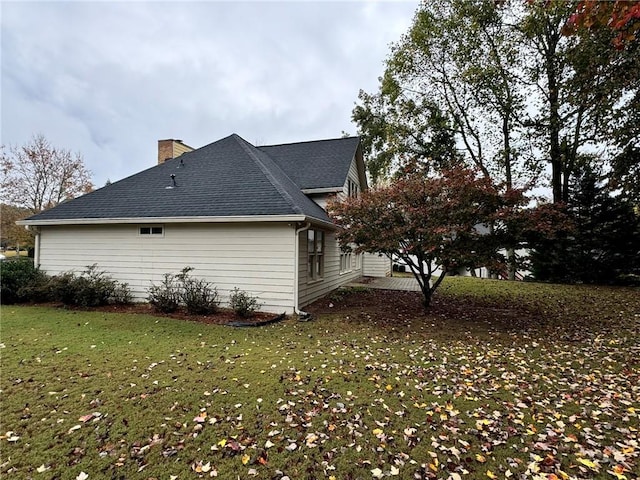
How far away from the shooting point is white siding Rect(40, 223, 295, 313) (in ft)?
28.2

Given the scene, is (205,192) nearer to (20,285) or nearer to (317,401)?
(20,285)

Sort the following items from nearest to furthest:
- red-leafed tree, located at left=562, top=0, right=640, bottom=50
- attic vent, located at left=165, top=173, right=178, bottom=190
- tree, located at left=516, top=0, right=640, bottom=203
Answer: red-leafed tree, located at left=562, top=0, right=640, bottom=50
tree, located at left=516, top=0, right=640, bottom=203
attic vent, located at left=165, top=173, right=178, bottom=190

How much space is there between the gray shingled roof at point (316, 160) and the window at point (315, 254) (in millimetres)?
2652

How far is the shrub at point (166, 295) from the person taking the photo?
853 cm

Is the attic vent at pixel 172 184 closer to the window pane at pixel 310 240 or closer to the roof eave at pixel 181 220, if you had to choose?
the roof eave at pixel 181 220

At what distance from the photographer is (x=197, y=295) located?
335 inches

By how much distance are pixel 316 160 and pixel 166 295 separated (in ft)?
28.1

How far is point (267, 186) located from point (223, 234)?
1.88 meters

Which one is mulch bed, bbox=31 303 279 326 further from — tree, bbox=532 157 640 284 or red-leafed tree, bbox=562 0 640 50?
tree, bbox=532 157 640 284

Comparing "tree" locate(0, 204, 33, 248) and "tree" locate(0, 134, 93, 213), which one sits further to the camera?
"tree" locate(0, 134, 93, 213)

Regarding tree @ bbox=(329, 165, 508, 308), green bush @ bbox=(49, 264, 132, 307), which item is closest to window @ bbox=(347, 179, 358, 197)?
tree @ bbox=(329, 165, 508, 308)

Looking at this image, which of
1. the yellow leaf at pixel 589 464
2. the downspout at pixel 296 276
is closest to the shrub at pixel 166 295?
the downspout at pixel 296 276

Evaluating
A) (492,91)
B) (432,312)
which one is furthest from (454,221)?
(492,91)

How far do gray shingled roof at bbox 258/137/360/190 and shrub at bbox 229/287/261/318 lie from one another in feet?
18.6
